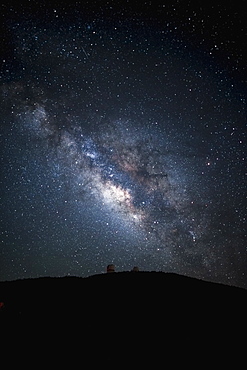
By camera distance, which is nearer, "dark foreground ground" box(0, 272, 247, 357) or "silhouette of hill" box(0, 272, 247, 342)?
"dark foreground ground" box(0, 272, 247, 357)

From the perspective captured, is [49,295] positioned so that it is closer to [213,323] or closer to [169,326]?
[169,326]

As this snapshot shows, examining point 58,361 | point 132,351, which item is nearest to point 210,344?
point 132,351

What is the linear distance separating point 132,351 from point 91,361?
5.69 ft

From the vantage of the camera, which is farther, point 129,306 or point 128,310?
point 129,306

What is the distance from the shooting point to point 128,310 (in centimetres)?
1489

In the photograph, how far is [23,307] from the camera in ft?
51.6

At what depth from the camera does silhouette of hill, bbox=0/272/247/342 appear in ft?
43.4

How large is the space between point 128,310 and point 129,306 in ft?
1.53

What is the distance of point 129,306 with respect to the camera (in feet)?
50.4

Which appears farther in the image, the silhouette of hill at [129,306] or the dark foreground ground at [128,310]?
the silhouette of hill at [129,306]

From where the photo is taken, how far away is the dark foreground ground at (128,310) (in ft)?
41.5

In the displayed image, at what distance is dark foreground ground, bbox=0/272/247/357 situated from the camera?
12648 mm

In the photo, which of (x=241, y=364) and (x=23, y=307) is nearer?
(x=241, y=364)

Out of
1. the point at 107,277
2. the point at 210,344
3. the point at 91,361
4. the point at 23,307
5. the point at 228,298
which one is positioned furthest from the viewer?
the point at 107,277
